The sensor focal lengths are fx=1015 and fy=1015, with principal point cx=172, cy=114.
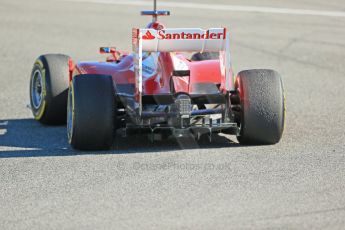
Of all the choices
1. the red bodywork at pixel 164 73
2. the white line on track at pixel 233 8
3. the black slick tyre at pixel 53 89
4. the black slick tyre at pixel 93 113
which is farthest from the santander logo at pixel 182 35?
the white line on track at pixel 233 8

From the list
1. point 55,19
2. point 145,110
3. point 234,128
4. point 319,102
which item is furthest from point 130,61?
point 55,19

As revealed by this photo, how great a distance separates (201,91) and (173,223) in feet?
10.6

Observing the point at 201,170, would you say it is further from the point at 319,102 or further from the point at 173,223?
the point at 319,102

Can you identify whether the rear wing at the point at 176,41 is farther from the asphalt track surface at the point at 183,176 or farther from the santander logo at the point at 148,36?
the asphalt track surface at the point at 183,176

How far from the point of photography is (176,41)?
10.2 m

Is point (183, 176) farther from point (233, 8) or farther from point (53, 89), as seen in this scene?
point (233, 8)

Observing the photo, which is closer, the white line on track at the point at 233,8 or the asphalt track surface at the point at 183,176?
the asphalt track surface at the point at 183,176

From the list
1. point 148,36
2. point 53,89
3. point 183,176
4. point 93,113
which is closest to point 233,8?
point 53,89

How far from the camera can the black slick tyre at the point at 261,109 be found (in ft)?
33.0

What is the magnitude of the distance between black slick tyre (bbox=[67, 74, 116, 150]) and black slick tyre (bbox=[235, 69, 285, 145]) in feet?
4.31

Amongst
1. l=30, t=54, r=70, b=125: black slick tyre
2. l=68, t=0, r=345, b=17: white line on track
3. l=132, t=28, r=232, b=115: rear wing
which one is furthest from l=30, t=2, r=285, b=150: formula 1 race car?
l=68, t=0, r=345, b=17: white line on track

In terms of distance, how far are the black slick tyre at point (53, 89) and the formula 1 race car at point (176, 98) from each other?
3.68ft

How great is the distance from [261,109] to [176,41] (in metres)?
1.10

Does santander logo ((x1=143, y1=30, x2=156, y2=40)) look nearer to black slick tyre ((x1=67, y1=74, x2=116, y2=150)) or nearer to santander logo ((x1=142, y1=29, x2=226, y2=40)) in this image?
santander logo ((x1=142, y1=29, x2=226, y2=40))
